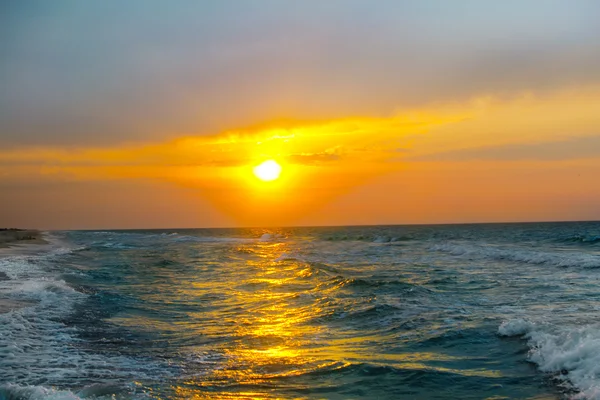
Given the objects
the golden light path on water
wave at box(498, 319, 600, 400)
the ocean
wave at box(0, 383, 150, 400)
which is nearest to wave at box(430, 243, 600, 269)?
the ocean

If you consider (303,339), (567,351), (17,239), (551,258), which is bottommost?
(303,339)

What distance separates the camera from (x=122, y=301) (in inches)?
684

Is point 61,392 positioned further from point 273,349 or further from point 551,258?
point 551,258


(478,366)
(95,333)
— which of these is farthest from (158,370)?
(478,366)

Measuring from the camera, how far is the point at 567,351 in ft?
32.0

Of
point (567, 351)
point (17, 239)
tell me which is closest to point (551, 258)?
point (567, 351)

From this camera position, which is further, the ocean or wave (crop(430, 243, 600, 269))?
wave (crop(430, 243, 600, 269))

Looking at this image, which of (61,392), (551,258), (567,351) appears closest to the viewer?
(61,392)

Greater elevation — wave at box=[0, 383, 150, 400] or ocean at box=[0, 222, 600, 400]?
wave at box=[0, 383, 150, 400]

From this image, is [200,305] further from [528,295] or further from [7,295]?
[528,295]

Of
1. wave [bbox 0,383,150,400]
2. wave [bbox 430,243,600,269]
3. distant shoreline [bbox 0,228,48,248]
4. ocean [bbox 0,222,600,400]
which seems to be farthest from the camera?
distant shoreline [bbox 0,228,48,248]

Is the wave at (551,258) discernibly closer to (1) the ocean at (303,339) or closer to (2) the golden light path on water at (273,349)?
(1) the ocean at (303,339)

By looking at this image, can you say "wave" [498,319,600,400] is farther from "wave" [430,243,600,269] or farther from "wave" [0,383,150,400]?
"wave" [430,243,600,269]

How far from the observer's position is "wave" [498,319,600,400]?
27.2ft
